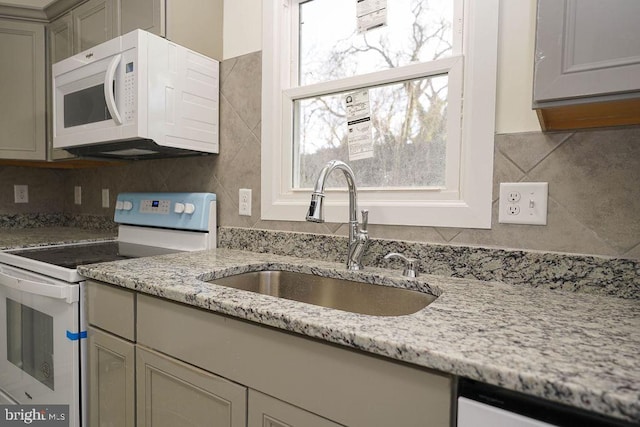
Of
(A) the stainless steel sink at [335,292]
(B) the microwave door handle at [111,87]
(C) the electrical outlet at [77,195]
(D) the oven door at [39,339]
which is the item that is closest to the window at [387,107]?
(A) the stainless steel sink at [335,292]

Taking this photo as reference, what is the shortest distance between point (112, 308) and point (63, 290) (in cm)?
20

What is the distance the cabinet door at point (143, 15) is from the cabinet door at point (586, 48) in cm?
138

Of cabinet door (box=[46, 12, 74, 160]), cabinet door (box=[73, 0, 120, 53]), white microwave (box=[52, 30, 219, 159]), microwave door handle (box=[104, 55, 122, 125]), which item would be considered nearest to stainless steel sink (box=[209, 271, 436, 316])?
white microwave (box=[52, 30, 219, 159])

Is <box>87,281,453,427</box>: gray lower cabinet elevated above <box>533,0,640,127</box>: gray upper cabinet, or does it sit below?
below

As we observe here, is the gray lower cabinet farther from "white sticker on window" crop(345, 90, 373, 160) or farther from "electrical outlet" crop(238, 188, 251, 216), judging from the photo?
"white sticker on window" crop(345, 90, 373, 160)

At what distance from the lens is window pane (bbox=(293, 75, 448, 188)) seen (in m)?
1.25

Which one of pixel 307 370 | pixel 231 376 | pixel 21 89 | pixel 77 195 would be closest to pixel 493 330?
pixel 307 370

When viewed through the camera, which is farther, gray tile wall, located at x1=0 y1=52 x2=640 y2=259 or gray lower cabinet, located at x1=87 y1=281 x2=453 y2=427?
gray tile wall, located at x1=0 y1=52 x2=640 y2=259

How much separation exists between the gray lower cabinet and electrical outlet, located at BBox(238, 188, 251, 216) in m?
0.63

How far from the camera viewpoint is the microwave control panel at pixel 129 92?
54.9 inches

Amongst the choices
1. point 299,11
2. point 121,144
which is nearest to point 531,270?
point 299,11

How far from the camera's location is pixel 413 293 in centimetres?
107

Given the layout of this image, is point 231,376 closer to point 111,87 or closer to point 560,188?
point 560,188

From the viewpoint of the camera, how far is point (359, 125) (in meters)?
1.38
